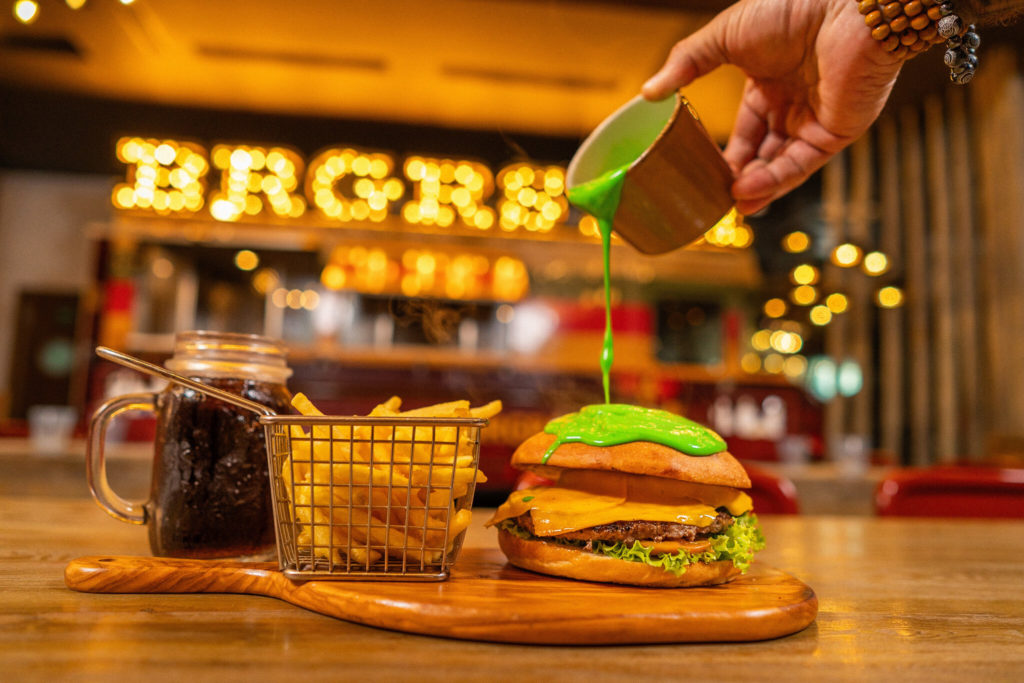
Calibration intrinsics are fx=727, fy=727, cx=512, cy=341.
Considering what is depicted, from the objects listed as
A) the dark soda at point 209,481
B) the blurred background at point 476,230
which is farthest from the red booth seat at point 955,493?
the blurred background at point 476,230

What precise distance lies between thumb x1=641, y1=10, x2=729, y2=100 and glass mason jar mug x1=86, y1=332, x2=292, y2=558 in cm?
81

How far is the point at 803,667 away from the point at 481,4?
5.16 meters

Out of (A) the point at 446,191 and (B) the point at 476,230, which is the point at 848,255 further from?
(A) the point at 446,191

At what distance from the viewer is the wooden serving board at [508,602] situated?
26.7 inches

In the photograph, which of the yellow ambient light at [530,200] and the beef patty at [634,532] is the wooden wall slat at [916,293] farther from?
the beef patty at [634,532]

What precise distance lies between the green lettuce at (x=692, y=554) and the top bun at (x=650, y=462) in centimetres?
7

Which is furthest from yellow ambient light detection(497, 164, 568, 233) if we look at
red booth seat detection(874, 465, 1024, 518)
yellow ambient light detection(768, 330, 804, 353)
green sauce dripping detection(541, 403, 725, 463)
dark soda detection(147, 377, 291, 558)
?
dark soda detection(147, 377, 291, 558)

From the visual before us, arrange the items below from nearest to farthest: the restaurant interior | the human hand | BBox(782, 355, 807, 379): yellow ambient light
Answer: the human hand
the restaurant interior
BBox(782, 355, 807, 379): yellow ambient light

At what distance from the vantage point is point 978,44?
955 millimetres

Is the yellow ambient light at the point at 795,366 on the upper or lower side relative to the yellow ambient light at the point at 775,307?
lower

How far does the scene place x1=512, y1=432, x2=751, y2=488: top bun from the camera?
0.92 meters

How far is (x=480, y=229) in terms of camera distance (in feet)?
22.3

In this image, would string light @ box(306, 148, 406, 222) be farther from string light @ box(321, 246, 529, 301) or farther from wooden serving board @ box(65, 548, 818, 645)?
wooden serving board @ box(65, 548, 818, 645)

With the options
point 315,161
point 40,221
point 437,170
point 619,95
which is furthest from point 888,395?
point 40,221
